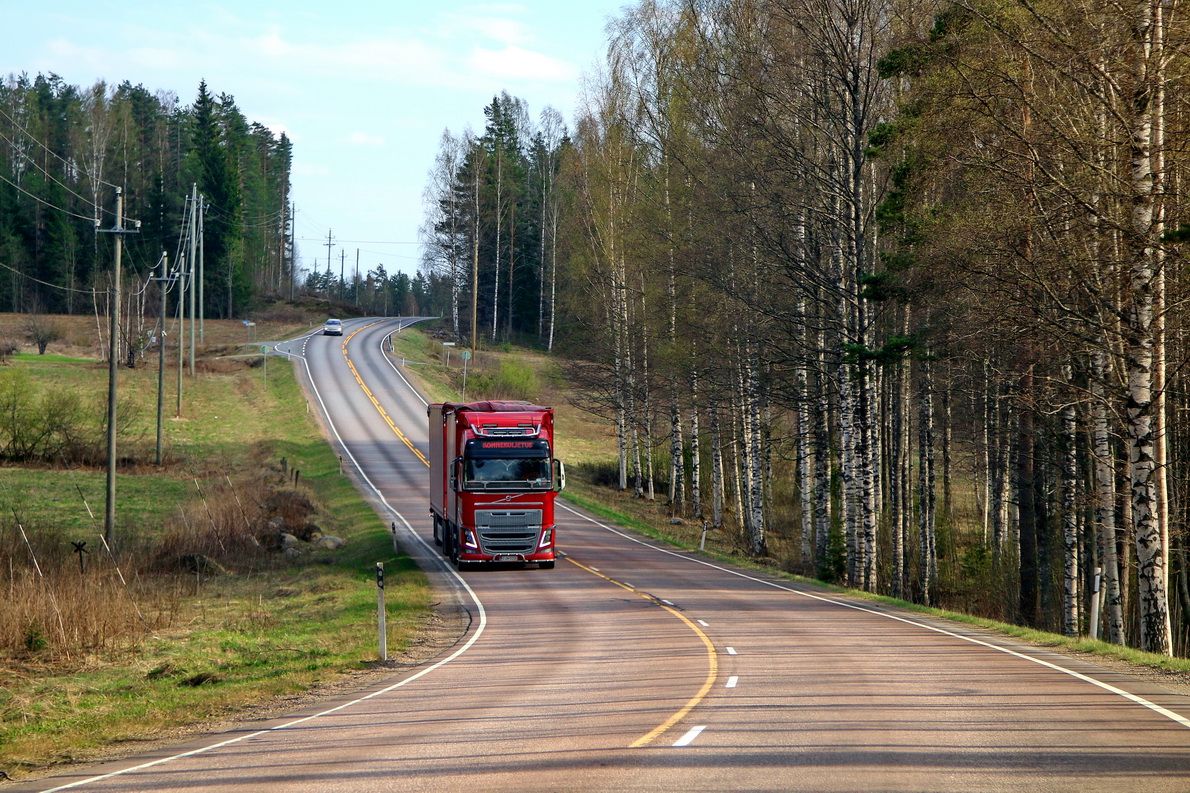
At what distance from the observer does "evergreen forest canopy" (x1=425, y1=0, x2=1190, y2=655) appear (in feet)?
52.6

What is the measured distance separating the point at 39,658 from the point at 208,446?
34.8 meters

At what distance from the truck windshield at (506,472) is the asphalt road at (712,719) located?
18.9 ft

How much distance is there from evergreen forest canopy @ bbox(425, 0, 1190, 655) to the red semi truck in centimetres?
628

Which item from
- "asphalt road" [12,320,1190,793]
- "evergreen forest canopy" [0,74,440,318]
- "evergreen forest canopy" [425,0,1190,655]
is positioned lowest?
"asphalt road" [12,320,1190,793]

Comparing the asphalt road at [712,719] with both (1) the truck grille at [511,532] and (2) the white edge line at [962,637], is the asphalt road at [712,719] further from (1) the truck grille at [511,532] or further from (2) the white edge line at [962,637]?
(1) the truck grille at [511,532]

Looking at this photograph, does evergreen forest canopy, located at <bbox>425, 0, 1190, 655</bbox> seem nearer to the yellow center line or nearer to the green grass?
the yellow center line

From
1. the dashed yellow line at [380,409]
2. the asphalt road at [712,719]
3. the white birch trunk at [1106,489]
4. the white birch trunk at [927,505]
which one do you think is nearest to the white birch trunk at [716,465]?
the white birch trunk at [927,505]

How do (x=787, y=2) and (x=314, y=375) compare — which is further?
(x=314, y=375)

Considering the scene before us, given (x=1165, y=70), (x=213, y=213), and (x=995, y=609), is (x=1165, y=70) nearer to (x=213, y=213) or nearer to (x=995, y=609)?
(x=995, y=609)

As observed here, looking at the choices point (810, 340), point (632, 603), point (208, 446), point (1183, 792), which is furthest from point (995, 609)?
point (208, 446)

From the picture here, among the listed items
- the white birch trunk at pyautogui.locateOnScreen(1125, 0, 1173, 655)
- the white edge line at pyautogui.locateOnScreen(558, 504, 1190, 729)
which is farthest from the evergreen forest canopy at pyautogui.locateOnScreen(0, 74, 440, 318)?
the white birch trunk at pyautogui.locateOnScreen(1125, 0, 1173, 655)

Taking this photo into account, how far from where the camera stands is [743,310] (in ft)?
89.1

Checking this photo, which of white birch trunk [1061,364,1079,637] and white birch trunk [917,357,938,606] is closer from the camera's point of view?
white birch trunk [1061,364,1079,637]

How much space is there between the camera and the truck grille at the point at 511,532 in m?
26.1
